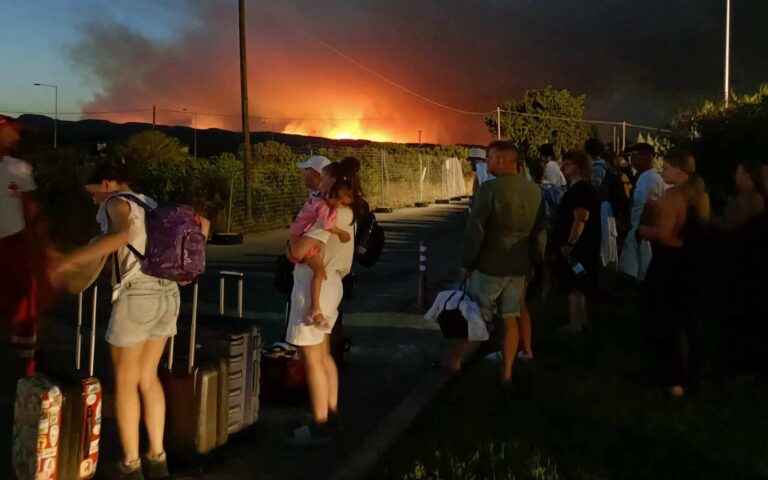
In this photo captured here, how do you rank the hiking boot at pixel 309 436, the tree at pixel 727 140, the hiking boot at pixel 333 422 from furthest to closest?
1. the tree at pixel 727 140
2. the hiking boot at pixel 333 422
3. the hiking boot at pixel 309 436

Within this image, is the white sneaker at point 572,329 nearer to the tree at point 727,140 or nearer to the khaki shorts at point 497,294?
the khaki shorts at point 497,294

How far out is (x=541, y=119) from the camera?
6669 centimetres

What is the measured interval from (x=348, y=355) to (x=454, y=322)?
180 centimetres

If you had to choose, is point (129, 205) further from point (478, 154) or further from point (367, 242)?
point (478, 154)

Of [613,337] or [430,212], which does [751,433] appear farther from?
[430,212]

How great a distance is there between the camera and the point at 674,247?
594 cm

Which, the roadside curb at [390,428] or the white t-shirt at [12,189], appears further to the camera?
the white t-shirt at [12,189]

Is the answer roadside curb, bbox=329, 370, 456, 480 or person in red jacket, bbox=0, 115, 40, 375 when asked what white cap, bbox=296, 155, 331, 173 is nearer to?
roadside curb, bbox=329, 370, 456, 480

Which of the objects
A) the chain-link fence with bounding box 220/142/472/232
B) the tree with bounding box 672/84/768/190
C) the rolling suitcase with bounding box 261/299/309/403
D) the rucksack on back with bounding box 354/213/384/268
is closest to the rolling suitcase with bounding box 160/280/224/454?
the rolling suitcase with bounding box 261/299/309/403

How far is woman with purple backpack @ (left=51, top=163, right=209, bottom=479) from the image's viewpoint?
165 inches

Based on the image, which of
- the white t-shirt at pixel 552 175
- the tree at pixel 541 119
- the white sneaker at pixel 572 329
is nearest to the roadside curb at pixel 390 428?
the white sneaker at pixel 572 329

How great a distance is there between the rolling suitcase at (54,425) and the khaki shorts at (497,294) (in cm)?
303

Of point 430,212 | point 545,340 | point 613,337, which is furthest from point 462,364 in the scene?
point 430,212

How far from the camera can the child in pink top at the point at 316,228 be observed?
196 inches
